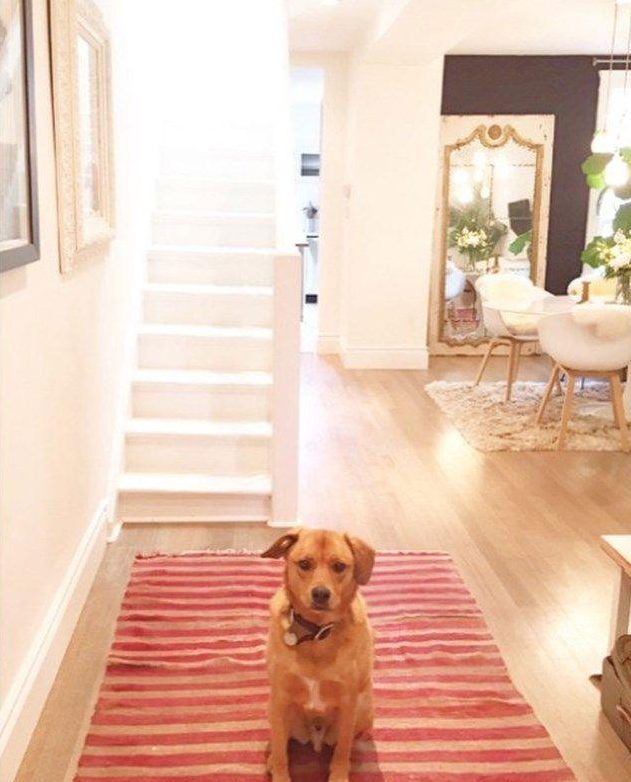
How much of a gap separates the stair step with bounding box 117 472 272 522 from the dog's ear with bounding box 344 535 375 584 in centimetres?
170

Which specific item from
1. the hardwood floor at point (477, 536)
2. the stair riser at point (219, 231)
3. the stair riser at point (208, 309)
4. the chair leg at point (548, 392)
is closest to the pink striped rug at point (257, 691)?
the hardwood floor at point (477, 536)

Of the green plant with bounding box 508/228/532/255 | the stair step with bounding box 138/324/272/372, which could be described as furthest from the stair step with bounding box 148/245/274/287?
the green plant with bounding box 508/228/532/255

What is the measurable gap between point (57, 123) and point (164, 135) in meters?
3.39

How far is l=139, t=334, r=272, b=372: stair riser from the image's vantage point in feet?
13.8

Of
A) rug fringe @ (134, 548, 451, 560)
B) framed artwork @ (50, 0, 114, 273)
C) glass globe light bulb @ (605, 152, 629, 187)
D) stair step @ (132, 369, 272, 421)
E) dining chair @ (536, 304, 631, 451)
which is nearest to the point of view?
framed artwork @ (50, 0, 114, 273)

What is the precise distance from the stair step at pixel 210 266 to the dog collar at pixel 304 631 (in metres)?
2.95

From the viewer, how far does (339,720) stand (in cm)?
197

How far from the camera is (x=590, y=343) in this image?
4.69m

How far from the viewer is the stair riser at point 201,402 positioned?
4.01 m

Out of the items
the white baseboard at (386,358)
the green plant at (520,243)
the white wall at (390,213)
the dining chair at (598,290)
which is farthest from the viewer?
the green plant at (520,243)

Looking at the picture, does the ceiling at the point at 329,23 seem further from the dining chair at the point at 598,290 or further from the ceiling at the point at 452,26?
the dining chair at the point at 598,290

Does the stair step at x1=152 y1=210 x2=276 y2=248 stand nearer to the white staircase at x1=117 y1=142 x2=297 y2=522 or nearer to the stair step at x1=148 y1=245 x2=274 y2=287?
the white staircase at x1=117 y1=142 x2=297 y2=522

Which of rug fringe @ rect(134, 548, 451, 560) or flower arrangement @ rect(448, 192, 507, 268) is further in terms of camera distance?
flower arrangement @ rect(448, 192, 507, 268)

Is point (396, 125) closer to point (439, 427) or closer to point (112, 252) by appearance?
point (439, 427)
